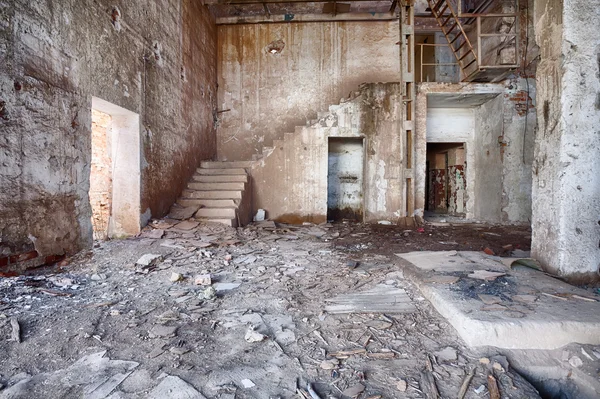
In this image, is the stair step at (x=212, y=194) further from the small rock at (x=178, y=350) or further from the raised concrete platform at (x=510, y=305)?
the small rock at (x=178, y=350)

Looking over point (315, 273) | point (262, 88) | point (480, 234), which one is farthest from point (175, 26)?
point (480, 234)

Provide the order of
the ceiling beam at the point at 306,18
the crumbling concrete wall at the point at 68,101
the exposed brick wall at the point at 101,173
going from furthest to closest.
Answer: the ceiling beam at the point at 306,18 → the exposed brick wall at the point at 101,173 → the crumbling concrete wall at the point at 68,101

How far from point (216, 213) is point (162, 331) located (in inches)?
188

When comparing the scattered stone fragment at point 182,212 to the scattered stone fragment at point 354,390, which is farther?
the scattered stone fragment at point 182,212

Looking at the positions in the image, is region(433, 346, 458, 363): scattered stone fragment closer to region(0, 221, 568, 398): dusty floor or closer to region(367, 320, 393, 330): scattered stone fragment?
region(0, 221, 568, 398): dusty floor

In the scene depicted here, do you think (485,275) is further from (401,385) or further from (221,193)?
(221,193)

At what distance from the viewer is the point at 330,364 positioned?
2.14 meters

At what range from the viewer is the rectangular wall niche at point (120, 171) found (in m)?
5.94

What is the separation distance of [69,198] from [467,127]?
10.5 m

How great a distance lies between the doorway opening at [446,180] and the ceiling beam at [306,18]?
17.0ft

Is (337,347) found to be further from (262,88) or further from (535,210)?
(262,88)

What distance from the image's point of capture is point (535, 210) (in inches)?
153

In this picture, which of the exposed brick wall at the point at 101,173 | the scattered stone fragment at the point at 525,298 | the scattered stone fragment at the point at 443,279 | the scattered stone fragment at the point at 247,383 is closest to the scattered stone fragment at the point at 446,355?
the scattered stone fragment at the point at 525,298

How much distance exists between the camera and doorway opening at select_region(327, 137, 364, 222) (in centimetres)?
1062
